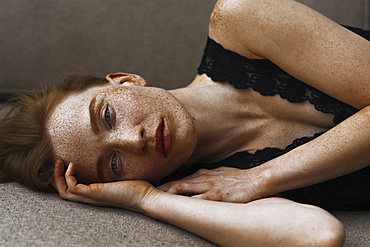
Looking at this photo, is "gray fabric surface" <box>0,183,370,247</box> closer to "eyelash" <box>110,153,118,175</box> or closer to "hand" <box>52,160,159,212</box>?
"hand" <box>52,160,159,212</box>

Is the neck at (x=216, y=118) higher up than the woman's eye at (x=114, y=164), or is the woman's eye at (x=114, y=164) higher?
the neck at (x=216, y=118)

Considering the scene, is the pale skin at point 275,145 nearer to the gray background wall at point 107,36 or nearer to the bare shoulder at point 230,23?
the bare shoulder at point 230,23

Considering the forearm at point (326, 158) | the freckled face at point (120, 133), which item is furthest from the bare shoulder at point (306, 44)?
the freckled face at point (120, 133)

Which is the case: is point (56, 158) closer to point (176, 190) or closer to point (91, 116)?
point (91, 116)

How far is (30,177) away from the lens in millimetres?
924

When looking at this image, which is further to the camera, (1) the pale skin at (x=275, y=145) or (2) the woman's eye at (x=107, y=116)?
(2) the woman's eye at (x=107, y=116)

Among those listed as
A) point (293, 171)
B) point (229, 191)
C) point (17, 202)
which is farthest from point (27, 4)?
point (293, 171)

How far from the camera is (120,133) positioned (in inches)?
34.0

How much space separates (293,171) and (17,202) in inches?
32.5

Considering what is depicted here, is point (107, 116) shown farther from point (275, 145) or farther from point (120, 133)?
point (275, 145)

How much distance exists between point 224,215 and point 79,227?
36cm

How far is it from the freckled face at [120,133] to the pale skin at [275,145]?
0.20ft

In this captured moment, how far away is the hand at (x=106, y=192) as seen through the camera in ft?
2.80

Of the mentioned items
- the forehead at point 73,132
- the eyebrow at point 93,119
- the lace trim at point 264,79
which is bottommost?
the forehead at point 73,132
